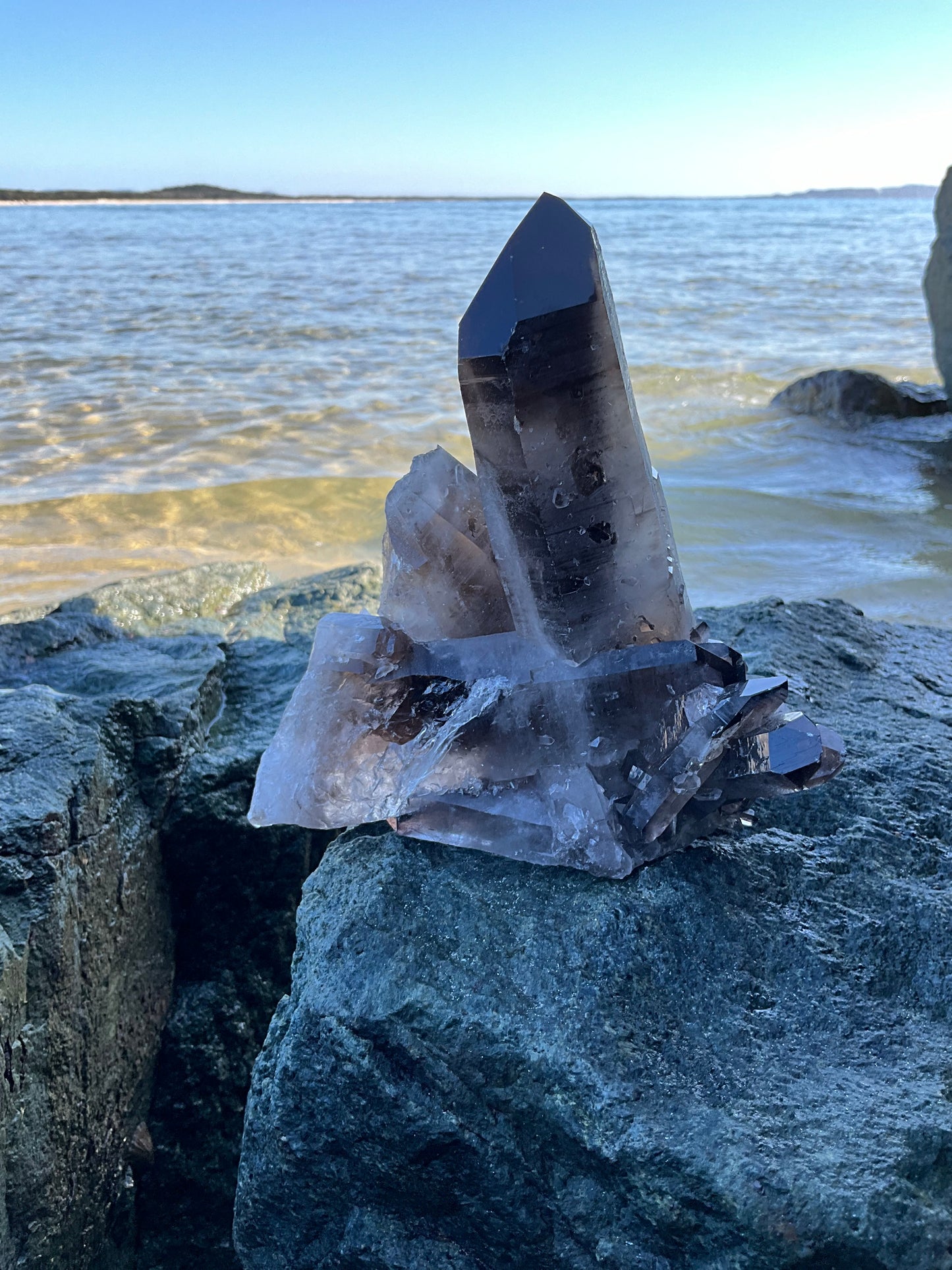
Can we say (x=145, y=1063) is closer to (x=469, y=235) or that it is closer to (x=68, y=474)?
(x=68, y=474)

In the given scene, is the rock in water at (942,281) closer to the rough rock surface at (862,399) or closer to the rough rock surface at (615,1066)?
the rough rock surface at (862,399)

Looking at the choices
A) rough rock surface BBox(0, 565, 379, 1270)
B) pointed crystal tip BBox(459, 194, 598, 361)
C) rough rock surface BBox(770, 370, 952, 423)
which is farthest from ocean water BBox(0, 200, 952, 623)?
pointed crystal tip BBox(459, 194, 598, 361)

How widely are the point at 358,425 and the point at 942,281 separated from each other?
4017mm

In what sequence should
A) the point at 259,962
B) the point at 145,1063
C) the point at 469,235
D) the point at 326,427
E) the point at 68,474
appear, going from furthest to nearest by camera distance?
the point at 469,235 → the point at 326,427 → the point at 68,474 → the point at 259,962 → the point at 145,1063

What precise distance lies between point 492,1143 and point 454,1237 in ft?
0.55

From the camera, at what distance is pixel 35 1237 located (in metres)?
1.53

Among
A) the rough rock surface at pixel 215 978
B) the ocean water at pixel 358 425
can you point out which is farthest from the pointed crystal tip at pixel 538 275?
the ocean water at pixel 358 425

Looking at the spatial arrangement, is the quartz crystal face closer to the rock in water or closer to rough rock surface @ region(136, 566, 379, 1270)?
rough rock surface @ region(136, 566, 379, 1270)

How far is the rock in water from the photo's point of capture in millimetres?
6379

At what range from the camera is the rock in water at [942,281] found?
→ 638 cm

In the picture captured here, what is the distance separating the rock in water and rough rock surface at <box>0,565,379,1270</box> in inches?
229

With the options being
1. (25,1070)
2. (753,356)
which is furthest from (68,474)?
(753,356)

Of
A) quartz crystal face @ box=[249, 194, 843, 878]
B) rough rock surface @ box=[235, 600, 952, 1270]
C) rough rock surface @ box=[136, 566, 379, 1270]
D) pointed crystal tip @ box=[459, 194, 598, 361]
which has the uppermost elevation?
pointed crystal tip @ box=[459, 194, 598, 361]

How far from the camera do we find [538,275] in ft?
3.92
